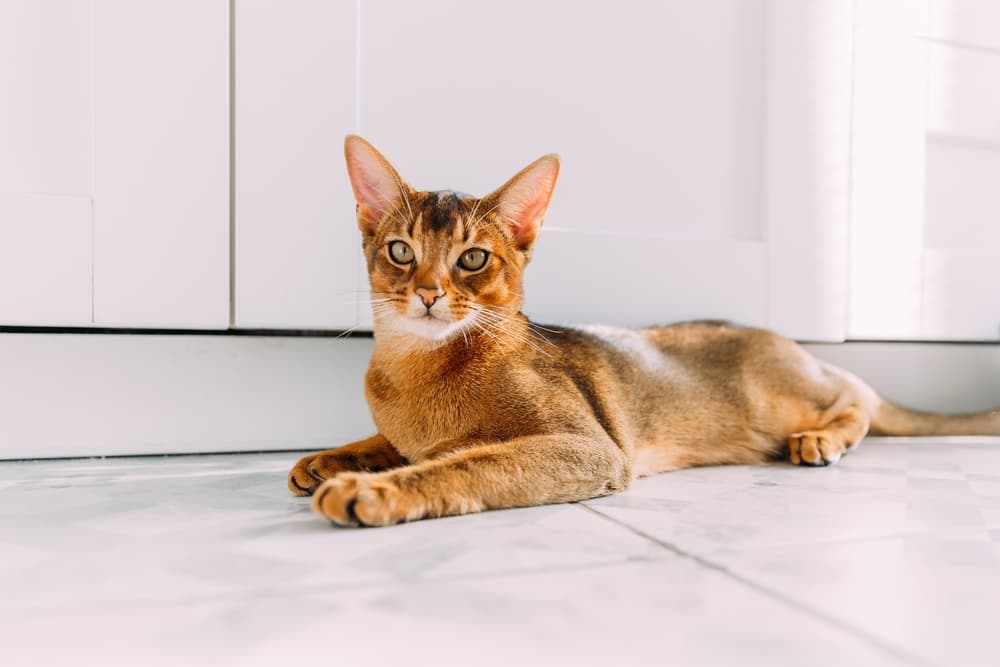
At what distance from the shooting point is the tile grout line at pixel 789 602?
50cm

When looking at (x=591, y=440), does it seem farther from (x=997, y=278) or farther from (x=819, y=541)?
(x=997, y=278)

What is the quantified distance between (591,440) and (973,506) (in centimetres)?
53

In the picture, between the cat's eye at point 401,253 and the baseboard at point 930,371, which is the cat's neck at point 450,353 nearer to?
the cat's eye at point 401,253

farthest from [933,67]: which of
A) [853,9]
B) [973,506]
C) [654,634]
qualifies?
[654,634]

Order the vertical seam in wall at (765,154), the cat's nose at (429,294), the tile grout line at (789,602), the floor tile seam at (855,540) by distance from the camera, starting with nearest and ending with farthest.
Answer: the tile grout line at (789,602) → the floor tile seam at (855,540) → the cat's nose at (429,294) → the vertical seam in wall at (765,154)

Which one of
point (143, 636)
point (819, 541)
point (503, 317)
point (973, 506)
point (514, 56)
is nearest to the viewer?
point (143, 636)

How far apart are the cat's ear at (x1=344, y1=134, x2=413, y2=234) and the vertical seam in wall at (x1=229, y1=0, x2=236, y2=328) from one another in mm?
284

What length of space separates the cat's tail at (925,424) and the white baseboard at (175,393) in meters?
1.17

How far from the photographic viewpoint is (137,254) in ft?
4.08

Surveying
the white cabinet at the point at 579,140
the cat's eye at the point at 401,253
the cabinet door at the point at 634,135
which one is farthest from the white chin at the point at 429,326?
the cabinet door at the point at 634,135

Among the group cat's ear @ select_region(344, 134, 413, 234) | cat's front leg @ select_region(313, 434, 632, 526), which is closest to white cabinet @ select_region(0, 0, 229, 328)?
cat's ear @ select_region(344, 134, 413, 234)

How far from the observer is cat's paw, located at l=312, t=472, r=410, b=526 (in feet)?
2.55

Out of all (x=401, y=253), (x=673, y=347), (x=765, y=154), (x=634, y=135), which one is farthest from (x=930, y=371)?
(x=401, y=253)

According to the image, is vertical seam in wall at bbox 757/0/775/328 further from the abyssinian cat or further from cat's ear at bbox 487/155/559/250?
cat's ear at bbox 487/155/559/250
